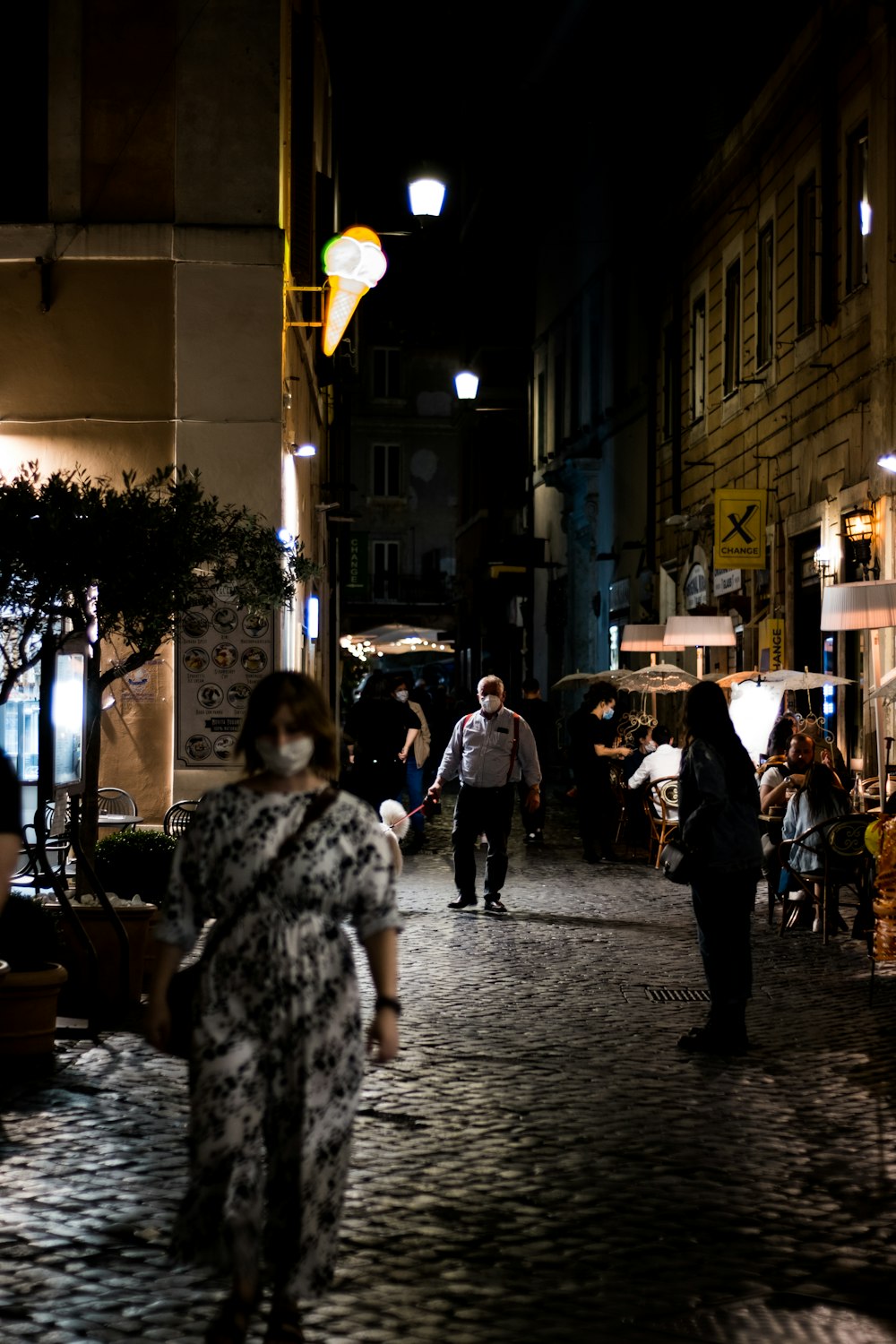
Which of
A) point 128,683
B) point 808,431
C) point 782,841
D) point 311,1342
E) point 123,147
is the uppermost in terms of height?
point 123,147

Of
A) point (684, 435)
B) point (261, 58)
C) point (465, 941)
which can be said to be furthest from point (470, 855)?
point (684, 435)

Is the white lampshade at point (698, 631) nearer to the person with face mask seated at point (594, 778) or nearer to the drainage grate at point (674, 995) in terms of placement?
the person with face mask seated at point (594, 778)

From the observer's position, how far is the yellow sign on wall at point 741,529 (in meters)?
22.1

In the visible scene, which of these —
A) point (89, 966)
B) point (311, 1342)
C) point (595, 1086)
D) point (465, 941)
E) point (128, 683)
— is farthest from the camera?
point (128, 683)

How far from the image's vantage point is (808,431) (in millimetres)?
21078

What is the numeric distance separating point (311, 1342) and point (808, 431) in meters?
17.7

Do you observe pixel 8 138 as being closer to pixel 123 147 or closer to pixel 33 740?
pixel 123 147

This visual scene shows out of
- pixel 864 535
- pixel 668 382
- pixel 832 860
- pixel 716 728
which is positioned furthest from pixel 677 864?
pixel 668 382

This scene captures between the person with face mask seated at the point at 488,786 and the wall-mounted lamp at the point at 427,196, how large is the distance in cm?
565

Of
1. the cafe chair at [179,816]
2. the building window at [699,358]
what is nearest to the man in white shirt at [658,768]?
the cafe chair at [179,816]

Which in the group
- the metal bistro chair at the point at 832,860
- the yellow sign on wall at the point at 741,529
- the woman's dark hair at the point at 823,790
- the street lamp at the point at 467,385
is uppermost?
the street lamp at the point at 467,385

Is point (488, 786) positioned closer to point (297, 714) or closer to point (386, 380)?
point (297, 714)

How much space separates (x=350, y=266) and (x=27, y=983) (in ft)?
38.9

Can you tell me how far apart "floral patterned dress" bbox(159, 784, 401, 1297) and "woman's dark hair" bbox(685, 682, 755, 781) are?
4.54 metres
